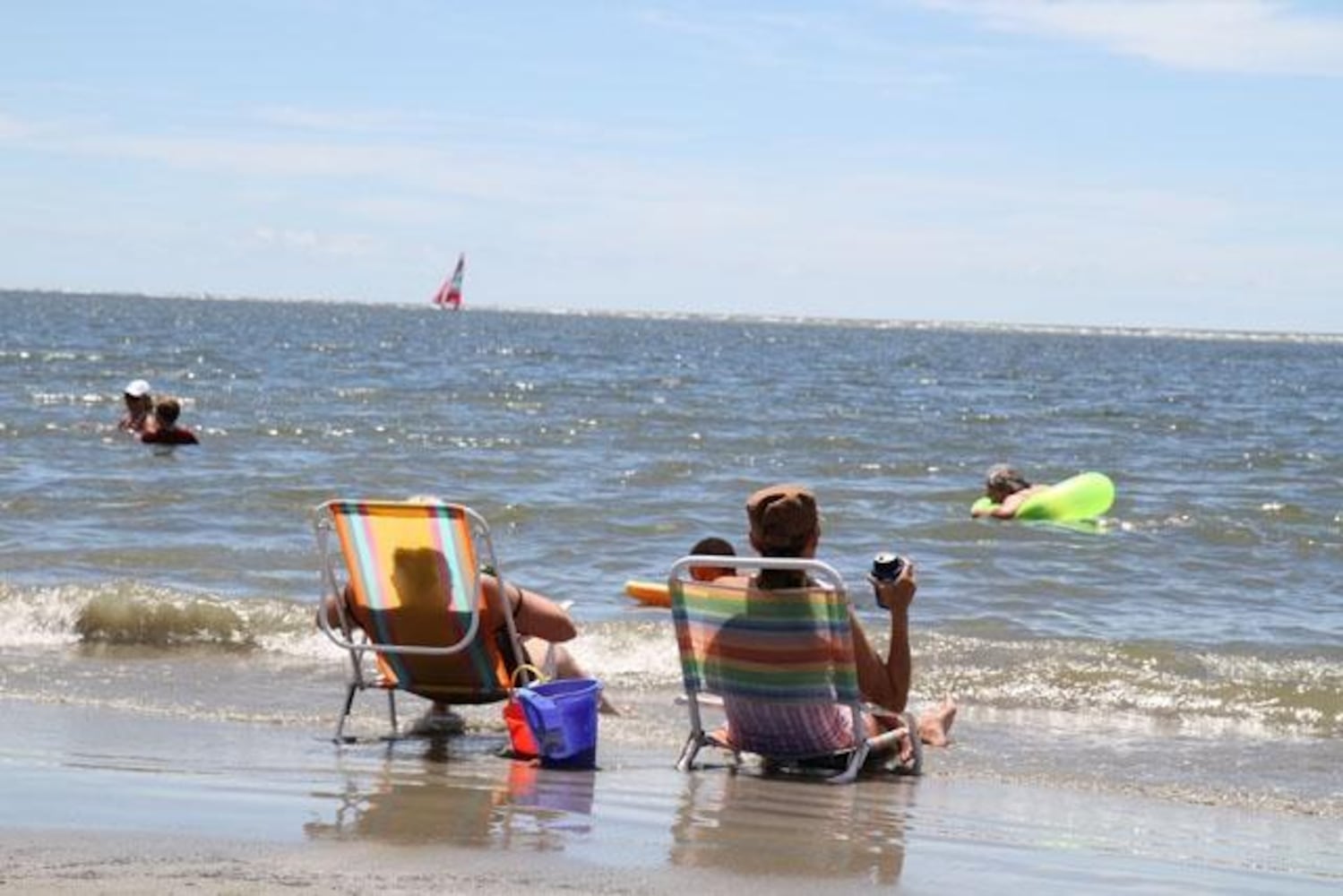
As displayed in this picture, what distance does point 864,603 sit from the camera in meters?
12.2

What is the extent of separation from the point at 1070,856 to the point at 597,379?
122 feet

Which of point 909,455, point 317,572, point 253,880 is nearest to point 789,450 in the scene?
point 909,455

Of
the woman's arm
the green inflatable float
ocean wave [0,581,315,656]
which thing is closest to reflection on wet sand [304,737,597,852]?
the woman's arm

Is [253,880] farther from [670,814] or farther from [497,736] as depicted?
[497,736]

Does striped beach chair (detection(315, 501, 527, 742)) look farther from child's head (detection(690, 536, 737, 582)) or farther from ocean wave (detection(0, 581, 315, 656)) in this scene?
ocean wave (detection(0, 581, 315, 656))

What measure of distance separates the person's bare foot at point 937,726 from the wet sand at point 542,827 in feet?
0.71

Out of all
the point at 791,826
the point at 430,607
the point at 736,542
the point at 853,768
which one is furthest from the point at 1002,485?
the point at 791,826

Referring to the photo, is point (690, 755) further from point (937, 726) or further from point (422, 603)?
point (937, 726)

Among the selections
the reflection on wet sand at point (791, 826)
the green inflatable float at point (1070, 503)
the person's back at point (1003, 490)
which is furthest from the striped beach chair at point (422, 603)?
the person's back at point (1003, 490)

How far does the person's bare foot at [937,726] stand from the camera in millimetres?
7961

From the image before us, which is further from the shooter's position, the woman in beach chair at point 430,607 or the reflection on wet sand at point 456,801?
the woman in beach chair at point 430,607

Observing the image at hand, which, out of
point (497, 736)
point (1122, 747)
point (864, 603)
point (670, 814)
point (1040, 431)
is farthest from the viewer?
point (1040, 431)

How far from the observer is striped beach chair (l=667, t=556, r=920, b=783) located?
22.2 ft

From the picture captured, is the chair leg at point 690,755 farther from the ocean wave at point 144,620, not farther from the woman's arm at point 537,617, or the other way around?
the ocean wave at point 144,620
